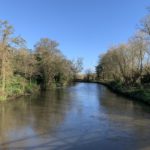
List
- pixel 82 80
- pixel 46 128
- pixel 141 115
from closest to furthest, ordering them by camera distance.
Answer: pixel 46 128 → pixel 141 115 → pixel 82 80

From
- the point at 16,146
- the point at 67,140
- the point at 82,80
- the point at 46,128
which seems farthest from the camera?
the point at 82,80

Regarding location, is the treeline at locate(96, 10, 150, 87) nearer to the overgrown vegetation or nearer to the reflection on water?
the overgrown vegetation

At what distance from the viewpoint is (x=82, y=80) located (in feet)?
345

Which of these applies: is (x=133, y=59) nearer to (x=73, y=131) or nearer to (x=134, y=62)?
(x=134, y=62)

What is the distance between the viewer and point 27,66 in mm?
42406

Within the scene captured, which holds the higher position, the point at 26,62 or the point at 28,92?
the point at 26,62

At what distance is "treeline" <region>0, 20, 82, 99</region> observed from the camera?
100 ft

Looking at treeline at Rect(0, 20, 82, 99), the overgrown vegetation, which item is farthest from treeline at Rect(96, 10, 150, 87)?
treeline at Rect(0, 20, 82, 99)

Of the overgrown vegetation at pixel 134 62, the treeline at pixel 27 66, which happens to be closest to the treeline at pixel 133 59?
the overgrown vegetation at pixel 134 62

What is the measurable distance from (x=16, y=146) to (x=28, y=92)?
91.0 feet

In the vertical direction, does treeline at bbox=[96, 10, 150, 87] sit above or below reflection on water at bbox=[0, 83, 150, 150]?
above

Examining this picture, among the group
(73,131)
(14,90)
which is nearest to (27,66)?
(14,90)

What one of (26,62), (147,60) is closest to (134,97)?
(147,60)

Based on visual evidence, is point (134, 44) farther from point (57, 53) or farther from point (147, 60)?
point (57, 53)
